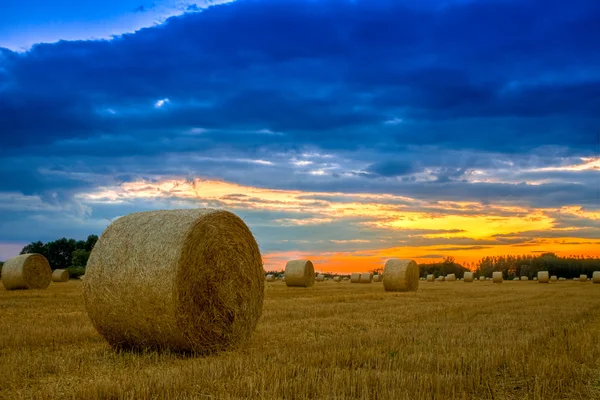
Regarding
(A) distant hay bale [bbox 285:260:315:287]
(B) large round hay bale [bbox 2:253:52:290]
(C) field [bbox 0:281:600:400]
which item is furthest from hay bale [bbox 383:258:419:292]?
(B) large round hay bale [bbox 2:253:52:290]

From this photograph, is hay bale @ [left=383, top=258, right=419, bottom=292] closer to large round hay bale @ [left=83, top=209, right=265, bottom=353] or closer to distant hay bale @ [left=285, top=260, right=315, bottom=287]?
distant hay bale @ [left=285, top=260, right=315, bottom=287]

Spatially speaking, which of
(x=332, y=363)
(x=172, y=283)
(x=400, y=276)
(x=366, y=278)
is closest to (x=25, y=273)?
(x=400, y=276)

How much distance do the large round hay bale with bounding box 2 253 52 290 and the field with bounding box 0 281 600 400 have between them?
13160 mm

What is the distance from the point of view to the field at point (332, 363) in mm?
5746

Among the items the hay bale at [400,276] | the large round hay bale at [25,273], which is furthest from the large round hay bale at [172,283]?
the large round hay bale at [25,273]

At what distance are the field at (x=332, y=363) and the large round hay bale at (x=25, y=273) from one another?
1316 cm

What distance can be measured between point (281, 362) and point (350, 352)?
3.39 feet

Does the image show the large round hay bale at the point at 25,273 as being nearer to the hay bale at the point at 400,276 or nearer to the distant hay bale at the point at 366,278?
the hay bale at the point at 400,276

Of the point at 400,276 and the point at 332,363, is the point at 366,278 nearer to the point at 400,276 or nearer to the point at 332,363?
the point at 400,276

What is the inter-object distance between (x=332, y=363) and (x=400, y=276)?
18.8 metres

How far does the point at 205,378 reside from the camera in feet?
20.4

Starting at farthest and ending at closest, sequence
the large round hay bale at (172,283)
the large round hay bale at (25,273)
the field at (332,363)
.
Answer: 1. the large round hay bale at (25,273)
2. the large round hay bale at (172,283)
3. the field at (332,363)

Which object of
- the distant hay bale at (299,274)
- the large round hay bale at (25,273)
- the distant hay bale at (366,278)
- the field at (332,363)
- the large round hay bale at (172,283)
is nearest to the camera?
the field at (332,363)

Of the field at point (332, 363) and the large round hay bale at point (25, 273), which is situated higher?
the large round hay bale at point (25, 273)
